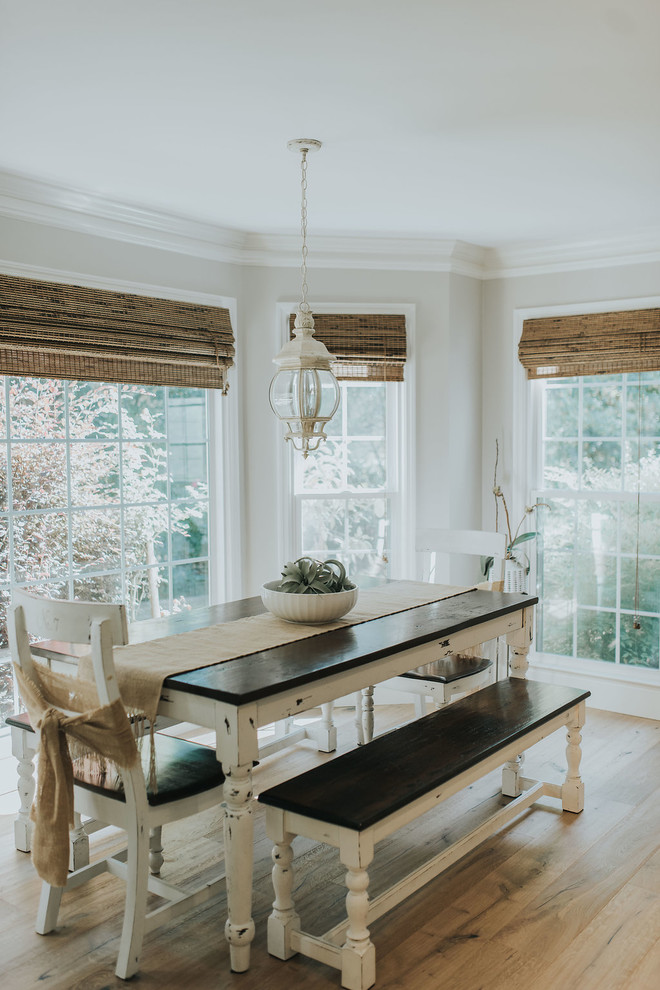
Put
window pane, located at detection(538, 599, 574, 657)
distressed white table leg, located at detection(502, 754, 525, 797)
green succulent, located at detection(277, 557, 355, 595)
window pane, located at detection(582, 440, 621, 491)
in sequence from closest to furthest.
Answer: green succulent, located at detection(277, 557, 355, 595) → distressed white table leg, located at detection(502, 754, 525, 797) → window pane, located at detection(582, 440, 621, 491) → window pane, located at detection(538, 599, 574, 657)

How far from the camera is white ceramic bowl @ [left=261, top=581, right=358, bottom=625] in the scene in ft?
9.68

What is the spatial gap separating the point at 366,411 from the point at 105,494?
5.20ft

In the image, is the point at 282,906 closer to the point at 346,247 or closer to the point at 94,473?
the point at 94,473

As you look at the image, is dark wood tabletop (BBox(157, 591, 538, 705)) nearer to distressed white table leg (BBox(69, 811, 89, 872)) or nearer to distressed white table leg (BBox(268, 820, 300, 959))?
distressed white table leg (BBox(268, 820, 300, 959))

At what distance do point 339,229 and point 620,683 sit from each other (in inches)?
115

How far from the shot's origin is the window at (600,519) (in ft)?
15.4

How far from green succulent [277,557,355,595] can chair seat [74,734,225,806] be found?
2.08 ft

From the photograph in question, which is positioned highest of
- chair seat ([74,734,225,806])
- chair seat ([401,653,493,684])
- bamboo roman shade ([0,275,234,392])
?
bamboo roman shade ([0,275,234,392])

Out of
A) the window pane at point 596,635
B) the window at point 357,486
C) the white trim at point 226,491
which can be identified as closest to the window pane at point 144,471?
the white trim at point 226,491

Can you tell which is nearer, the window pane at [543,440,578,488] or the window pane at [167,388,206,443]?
the window pane at [167,388,206,443]

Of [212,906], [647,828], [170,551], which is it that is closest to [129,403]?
[170,551]

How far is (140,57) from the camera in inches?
94.8

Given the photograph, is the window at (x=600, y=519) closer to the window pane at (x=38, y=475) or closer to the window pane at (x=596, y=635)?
the window pane at (x=596, y=635)

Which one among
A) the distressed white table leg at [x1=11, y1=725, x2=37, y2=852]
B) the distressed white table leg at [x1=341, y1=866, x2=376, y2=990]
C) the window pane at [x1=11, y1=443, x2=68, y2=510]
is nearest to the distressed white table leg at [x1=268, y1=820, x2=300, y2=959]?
the distressed white table leg at [x1=341, y1=866, x2=376, y2=990]
